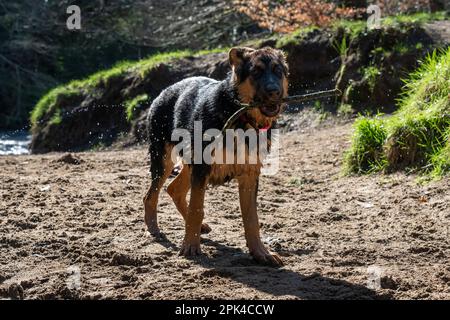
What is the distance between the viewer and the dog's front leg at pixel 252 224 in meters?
5.89

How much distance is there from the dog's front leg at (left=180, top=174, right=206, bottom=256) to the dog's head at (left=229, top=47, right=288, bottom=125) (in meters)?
0.74

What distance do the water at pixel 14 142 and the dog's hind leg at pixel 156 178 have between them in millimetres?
9600

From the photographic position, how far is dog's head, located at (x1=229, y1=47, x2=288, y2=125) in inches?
226

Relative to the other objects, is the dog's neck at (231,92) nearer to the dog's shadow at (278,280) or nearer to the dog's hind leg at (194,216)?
the dog's hind leg at (194,216)

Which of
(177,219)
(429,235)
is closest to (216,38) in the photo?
(177,219)

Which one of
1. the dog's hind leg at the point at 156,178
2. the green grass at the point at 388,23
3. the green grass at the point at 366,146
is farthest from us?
the green grass at the point at 388,23

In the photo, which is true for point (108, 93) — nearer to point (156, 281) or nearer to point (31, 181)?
point (31, 181)

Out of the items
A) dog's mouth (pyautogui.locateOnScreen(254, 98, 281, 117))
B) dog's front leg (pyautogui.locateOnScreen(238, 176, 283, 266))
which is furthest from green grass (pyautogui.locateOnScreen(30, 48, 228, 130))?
dog's mouth (pyautogui.locateOnScreen(254, 98, 281, 117))

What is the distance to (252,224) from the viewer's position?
19.9 feet

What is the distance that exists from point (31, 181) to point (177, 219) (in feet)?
8.89

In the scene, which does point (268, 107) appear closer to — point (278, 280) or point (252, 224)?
point (252, 224)

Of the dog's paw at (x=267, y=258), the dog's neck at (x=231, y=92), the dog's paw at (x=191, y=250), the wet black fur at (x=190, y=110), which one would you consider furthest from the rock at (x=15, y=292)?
the dog's neck at (x=231, y=92)

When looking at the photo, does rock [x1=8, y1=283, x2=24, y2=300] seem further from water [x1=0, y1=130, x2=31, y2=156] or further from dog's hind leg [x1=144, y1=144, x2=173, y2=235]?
water [x1=0, y1=130, x2=31, y2=156]

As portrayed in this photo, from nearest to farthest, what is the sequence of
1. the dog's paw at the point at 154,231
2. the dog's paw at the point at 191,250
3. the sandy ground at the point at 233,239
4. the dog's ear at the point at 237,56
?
the sandy ground at the point at 233,239 → the dog's ear at the point at 237,56 → the dog's paw at the point at 191,250 → the dog's paw at the point at 154,231
